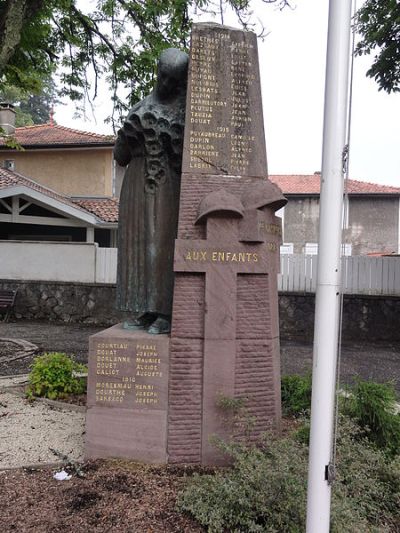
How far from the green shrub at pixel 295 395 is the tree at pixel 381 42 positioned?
7.74 meters

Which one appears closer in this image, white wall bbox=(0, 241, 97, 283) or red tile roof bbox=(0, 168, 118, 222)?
white wall bbox=(0, 241, 97, 283)

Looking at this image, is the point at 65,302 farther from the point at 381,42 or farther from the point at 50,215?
the point at 381,42

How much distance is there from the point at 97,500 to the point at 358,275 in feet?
31.4

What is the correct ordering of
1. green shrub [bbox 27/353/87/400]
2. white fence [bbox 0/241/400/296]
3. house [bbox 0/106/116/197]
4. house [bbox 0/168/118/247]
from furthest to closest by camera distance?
house [bbox 0/106/116/197] → house [bbox 0/168/118/247] → white fence [bbox 0/241/400/296] → green shrub [bbox 27/353/87/400]

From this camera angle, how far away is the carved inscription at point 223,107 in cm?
361

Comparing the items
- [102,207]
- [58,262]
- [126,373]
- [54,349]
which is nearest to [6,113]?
[102,207]

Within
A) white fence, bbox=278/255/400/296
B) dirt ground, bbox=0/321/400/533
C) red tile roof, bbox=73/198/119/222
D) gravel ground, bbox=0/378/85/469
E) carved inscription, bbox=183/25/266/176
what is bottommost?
gravel ground, bbox=0/378/85/469

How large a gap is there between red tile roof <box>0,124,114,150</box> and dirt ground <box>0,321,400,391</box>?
7.20 meters

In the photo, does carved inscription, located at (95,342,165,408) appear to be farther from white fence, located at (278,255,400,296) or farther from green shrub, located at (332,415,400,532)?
white fence, located at (278,255,400,296)

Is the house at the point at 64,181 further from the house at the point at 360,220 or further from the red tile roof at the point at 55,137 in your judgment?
the house at the point at 360,220

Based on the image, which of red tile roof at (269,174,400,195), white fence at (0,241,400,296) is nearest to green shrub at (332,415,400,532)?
white fence at (0,241,400,296)

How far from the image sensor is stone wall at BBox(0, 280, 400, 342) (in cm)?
1070

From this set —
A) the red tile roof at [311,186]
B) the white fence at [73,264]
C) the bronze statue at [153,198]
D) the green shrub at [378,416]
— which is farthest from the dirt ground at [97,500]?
the red tile roof at [311,186]

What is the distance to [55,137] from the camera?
1922 centimetres
